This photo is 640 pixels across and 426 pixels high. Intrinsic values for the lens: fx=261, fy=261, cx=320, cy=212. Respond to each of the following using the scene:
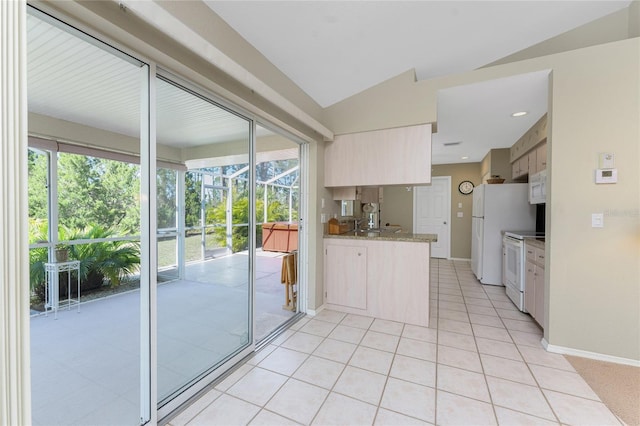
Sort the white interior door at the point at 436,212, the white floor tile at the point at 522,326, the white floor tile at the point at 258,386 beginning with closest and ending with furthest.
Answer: the white floor tile at the point at 258,386 < the white floor tile at the point at 522,326 < the white interior door at the point at 436,212

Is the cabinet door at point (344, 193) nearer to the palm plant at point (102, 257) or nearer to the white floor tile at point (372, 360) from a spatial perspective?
the white floor tile at point (372, 360)

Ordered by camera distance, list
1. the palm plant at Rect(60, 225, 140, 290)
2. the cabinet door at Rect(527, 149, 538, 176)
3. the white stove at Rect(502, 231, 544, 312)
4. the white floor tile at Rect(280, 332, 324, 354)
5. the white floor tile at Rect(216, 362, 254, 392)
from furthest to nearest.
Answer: the cabinet door at Rect(527, 149, 538, 176), the palm plant at Rect(60, 225, 140, 290), the white stove at Rect(502, 231, 544, 312), the white floor tile at Rect(280, 332, 324, 354), the white floor tile at Rect(216, 362, 254, 392)

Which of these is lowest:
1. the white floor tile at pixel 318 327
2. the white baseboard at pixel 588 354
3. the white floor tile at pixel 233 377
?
the white floor tile at pixel 233 377

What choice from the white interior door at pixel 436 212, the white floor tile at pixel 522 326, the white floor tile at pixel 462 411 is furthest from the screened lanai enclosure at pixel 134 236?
the white interior door at pixel 436 212

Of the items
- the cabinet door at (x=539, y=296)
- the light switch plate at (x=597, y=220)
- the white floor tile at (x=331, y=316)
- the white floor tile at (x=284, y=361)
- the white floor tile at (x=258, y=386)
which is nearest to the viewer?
the white floor tile at (x=258, y=386)

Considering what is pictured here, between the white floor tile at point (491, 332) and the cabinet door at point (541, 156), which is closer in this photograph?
the white floor tile at point (491, 332)

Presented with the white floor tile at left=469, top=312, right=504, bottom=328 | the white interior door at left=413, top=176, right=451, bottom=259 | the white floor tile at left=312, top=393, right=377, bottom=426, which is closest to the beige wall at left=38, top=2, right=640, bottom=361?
the white floor tile at left=469, top=312, right=504, bottom=328

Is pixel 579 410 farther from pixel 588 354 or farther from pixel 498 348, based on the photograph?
pixel 588 354

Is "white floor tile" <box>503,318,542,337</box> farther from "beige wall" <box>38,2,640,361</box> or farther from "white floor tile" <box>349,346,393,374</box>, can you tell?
"white floor tile" <box>349,346,393,374</box>

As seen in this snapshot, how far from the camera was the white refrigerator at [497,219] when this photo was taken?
4.13 metres

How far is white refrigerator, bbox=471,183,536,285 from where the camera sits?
163 inches

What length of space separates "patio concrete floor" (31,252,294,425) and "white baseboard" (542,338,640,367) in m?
2.56

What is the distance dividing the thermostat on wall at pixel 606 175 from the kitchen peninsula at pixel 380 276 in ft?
4.76

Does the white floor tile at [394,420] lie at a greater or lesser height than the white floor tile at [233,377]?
greater
